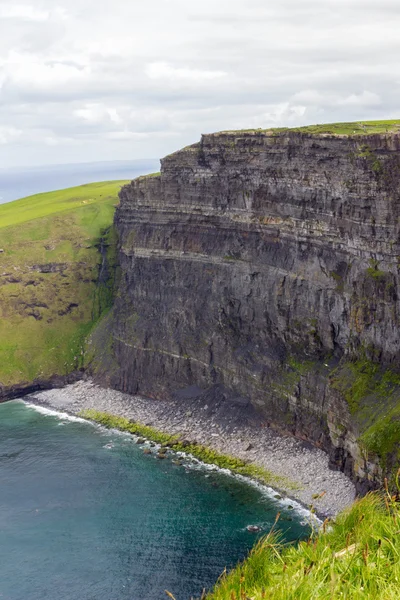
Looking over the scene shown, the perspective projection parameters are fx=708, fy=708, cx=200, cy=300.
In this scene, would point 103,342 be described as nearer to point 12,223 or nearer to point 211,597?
point 12,223

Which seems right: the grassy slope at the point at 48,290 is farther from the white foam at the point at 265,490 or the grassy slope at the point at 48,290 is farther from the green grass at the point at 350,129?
the green grass at the point at 350,129

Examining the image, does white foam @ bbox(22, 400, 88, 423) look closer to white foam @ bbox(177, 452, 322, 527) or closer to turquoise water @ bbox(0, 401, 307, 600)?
turquoise water @ bbox(0, 401, 307, 600)

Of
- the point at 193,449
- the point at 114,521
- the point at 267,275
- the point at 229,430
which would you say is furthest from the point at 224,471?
the point at 267,275

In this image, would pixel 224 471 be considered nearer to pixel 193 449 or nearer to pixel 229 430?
pixel 193 449

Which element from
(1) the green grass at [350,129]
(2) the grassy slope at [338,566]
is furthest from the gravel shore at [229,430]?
(2) the grassy slope at [338,566]

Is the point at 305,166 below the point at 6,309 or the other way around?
the other way around

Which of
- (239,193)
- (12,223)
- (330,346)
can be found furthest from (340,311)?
(12,223)

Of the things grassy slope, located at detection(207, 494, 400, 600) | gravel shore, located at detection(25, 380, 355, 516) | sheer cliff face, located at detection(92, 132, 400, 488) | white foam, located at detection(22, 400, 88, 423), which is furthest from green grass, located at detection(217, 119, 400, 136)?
grassy slope, located at detection(207, 494, 400, 600)
